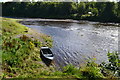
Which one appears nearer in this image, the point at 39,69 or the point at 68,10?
the point at 39,69

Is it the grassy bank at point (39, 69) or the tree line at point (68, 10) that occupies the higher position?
the tree line at point (68, 10)

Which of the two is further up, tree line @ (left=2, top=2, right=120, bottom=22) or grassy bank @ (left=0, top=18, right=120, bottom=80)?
tree line @ (left=2, top=2, right=120, bottom=22)

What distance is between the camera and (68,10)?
11925 centimetres

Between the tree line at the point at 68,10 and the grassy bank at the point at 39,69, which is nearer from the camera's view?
the grassy bank at the point at 39,69

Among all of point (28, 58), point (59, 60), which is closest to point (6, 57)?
point (28, 58)

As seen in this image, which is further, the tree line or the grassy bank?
the tree line

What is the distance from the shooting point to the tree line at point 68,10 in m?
91.4

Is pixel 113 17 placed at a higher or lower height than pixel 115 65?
higher

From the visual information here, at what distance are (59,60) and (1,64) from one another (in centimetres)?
940

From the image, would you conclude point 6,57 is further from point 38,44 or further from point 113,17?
point 113,17

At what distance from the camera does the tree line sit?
300ft

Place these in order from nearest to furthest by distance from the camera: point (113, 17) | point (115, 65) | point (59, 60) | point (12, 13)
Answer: point (115, 65), point (59, 60), point (113, 17), point (12, 13)

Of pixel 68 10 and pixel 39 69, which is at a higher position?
pixel 68 10

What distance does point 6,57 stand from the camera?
1833 cm
